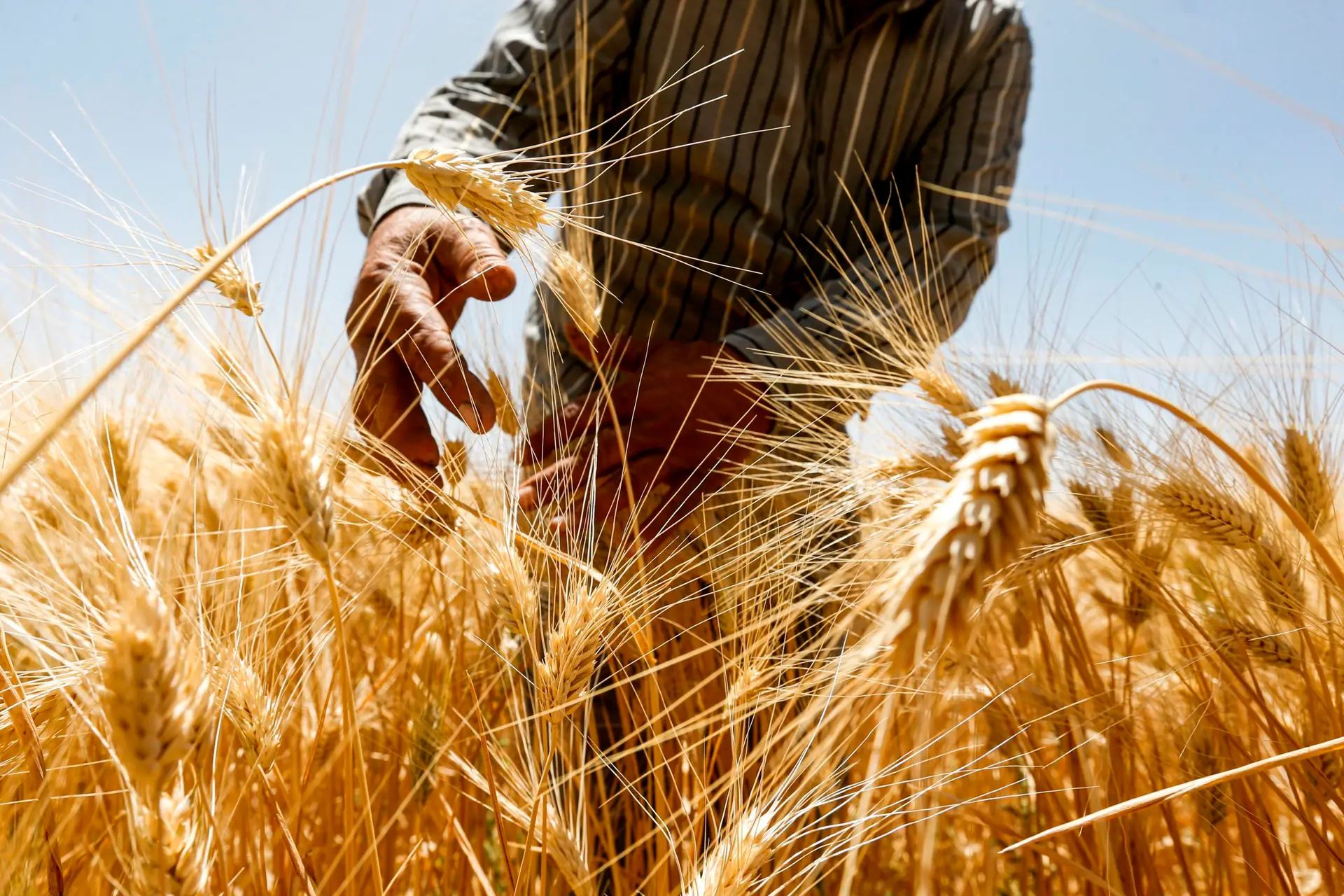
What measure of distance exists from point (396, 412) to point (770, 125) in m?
0.74

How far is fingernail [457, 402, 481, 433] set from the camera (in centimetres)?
52

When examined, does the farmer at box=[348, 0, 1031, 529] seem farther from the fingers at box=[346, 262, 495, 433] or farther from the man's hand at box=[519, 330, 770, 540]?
the fingers at box=[346, 262, 495, 433]

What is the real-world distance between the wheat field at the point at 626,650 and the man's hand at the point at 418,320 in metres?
0.04

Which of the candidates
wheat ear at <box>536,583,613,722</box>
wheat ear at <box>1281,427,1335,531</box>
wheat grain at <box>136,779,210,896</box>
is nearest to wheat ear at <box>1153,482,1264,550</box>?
wheat ear at <box>1281,427,1335,531</box>

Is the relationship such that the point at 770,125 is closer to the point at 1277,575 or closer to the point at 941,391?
the point at 941,391

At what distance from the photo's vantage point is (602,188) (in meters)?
1.14

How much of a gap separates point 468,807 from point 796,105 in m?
1.02

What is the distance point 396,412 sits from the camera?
62 centimetres

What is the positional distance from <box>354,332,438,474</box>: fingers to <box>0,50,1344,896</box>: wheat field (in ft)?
0.09

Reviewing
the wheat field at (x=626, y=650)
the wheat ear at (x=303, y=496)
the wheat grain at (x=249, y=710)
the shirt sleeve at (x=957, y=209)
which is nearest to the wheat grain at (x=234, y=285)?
the wheat field at (x=626, y=650)

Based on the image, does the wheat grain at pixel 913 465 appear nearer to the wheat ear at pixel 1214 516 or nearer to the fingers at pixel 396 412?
the wheat ear at pixel 1214 516

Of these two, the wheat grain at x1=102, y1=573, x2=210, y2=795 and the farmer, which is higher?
the farmer

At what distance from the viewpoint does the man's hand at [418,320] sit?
548 mm

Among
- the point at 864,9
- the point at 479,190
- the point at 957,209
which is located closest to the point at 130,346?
the point at 479,190
